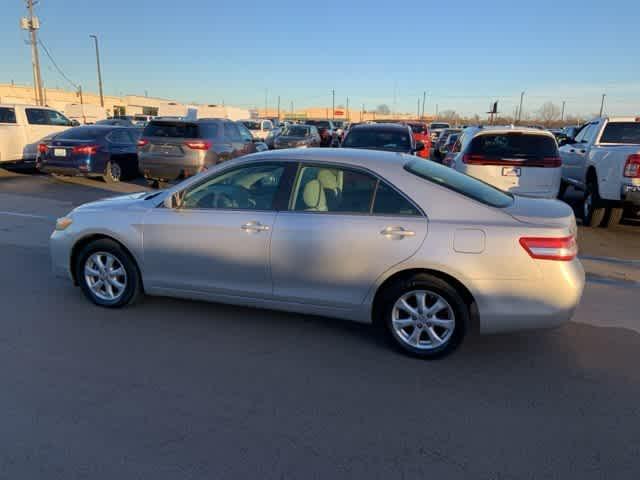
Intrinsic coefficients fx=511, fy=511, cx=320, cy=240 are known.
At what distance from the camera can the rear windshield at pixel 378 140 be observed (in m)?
11.0

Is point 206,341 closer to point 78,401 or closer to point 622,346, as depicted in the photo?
point 78,401

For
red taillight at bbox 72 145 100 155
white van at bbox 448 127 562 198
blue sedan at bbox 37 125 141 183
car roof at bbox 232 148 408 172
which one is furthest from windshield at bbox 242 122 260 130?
car roof at bbox 232 148 408 172

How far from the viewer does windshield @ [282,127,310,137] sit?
923 inches

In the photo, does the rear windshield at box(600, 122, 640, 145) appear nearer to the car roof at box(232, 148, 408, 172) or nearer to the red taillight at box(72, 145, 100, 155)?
the car roof at box(232, 148, 408, 172)

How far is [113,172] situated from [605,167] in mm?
11694

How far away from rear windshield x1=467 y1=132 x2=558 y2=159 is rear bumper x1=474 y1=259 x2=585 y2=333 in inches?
202

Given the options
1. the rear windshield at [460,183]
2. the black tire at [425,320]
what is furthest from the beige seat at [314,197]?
the black tire at [425,320]

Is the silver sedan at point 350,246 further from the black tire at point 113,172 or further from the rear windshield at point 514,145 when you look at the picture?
the black tire at point 113,172

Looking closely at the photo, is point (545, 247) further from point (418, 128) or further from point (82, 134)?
point (418, 128)

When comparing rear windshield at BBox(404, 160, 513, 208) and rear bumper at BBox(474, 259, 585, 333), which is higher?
rear windshield at BBox(404, 160, 513, 208)

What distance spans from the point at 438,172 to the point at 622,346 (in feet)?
6.91

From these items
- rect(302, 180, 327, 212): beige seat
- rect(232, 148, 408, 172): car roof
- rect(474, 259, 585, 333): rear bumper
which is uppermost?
rect(232, 148, 408, 172): car roof

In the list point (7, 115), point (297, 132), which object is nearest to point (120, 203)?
point (7, 115)

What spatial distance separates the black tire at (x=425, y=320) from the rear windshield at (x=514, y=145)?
5.38 m
